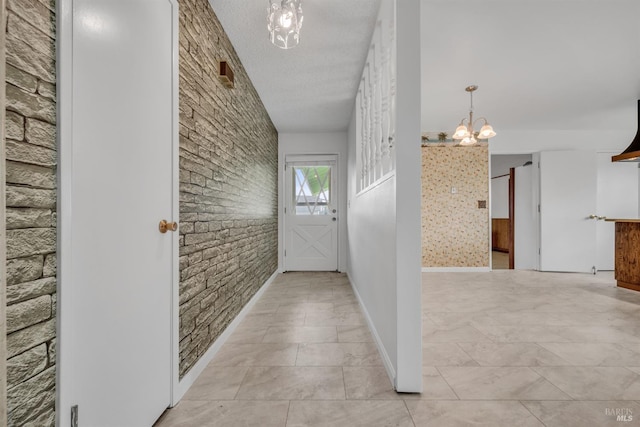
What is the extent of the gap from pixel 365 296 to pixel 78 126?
2.47m

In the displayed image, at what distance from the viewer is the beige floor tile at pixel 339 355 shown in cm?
187

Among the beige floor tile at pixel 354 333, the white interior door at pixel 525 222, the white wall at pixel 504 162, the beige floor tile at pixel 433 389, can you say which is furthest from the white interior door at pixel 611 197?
the beige floor tile at pixel 433 389

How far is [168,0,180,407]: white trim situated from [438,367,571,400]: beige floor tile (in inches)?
57.9

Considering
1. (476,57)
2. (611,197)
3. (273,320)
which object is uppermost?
(476,57)

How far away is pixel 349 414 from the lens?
139 centimetres

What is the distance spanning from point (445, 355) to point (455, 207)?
364 cm

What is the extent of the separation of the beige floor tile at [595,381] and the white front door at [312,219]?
11.7 ft

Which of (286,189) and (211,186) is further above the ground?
(286,189)

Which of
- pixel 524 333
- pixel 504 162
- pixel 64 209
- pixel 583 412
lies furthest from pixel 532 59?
pixel 504 162

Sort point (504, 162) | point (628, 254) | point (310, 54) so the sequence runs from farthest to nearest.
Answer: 1. point (504, 162)
2. point (628, 254)
3. point (310, 54)

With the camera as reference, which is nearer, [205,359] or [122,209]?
[122,209]

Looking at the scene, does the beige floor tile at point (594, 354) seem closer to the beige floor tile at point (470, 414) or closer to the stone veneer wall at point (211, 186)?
the beige floor tile at point (470, 414)

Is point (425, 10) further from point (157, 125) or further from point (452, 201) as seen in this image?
point (452, 201)

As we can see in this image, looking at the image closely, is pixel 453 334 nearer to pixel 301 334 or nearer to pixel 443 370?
pixel 443 370
